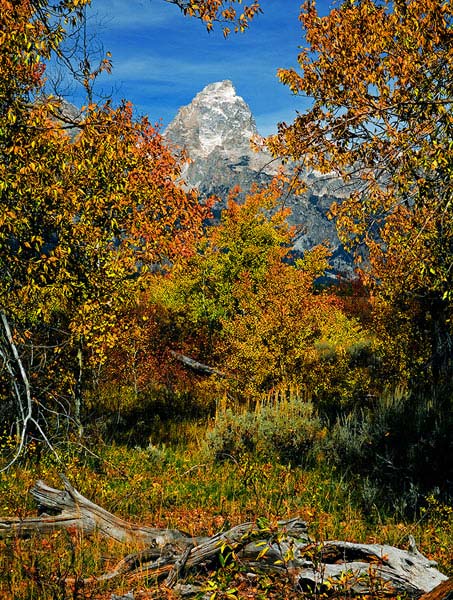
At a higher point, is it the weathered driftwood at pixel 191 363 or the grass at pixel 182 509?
the grass at pixel 182 509

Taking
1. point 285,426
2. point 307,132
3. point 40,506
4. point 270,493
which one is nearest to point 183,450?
point 285,426

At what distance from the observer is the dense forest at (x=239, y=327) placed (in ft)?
16.6

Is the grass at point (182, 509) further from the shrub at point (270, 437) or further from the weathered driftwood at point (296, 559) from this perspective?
the shrub at point (270, 437)

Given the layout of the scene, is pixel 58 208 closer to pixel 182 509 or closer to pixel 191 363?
pixel 182 509

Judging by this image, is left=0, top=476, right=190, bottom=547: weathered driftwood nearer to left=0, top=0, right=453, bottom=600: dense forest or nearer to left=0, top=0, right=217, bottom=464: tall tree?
left=0, top=0, right=453, bottom=600: dense forest

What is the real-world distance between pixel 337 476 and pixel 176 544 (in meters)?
3.93

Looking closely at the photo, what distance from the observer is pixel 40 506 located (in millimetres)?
5027

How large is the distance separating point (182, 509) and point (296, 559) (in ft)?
9.26

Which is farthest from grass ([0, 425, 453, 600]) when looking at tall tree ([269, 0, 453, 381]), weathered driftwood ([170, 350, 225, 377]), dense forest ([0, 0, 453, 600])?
weathered driftwood ([170, 350, 225, 377])

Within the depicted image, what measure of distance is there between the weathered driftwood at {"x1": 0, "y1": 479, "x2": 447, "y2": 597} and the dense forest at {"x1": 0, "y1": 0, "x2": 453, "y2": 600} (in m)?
0.10

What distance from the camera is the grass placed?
12.0ft

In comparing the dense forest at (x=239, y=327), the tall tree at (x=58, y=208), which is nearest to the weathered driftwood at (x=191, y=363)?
the dense forest at (x=239, y=327)

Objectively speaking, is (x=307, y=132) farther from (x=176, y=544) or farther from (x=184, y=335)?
(x=184, y=335)

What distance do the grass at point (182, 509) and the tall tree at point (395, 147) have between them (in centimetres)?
295
